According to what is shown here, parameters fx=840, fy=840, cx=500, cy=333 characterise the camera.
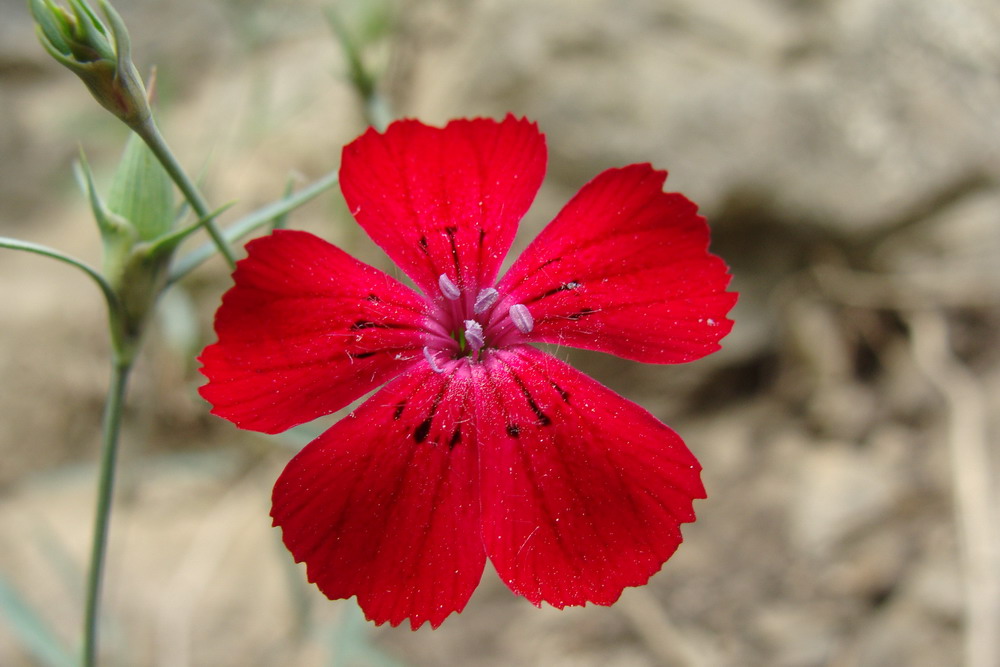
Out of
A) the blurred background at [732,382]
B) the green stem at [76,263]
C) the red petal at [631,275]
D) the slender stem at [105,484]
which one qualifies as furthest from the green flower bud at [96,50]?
the blurred background at [732,382]

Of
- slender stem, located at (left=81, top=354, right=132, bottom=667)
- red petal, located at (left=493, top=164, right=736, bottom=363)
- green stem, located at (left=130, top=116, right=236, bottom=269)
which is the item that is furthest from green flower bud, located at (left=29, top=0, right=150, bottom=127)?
red petal, located at (left=493, top=164, right=736, bottom=363)

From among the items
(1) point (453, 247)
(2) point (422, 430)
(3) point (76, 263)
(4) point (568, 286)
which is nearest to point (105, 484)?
(3) point (76, 263)

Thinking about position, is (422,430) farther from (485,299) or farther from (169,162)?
(169,162)

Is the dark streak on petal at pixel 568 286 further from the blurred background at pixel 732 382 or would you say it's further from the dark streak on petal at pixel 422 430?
the blurred background at pixel 732 382

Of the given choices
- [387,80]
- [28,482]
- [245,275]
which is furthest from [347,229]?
[245,275]

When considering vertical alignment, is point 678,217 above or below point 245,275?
below

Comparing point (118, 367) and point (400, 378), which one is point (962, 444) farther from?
point (118, 367)

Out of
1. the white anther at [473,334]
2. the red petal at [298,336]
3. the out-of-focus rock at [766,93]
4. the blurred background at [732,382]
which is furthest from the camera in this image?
the out-of-focus rock at [766,93]
